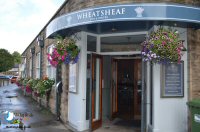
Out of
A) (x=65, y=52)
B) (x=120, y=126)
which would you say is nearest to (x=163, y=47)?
(x=65, y=52)

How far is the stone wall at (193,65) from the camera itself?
6766mm

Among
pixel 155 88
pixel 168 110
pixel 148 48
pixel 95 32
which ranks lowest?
pixel 168 110

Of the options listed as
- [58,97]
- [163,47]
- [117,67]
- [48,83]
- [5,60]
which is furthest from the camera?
[5,60]

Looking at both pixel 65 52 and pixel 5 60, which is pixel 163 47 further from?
pixel 5 60

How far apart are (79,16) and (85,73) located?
1.82 metres

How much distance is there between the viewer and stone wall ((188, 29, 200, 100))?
677 cm

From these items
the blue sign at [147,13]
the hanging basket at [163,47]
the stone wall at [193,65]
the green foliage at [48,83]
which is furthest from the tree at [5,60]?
the hanging basket at [163,47]

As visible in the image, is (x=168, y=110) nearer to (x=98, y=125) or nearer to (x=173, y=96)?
(x=173, y=96)

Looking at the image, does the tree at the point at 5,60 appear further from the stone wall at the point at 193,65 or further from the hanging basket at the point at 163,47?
the hanging basket at the point at 163,47

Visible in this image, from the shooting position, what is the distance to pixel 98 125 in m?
8.16

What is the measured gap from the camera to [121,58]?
1002cm

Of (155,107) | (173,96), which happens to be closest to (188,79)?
(173,96)

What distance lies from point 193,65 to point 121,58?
3593mm

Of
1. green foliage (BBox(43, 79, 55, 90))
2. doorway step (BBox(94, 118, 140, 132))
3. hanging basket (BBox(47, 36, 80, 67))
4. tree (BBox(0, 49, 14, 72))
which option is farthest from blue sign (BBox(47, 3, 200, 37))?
tree (BBox(0, 49, 14, 72))
